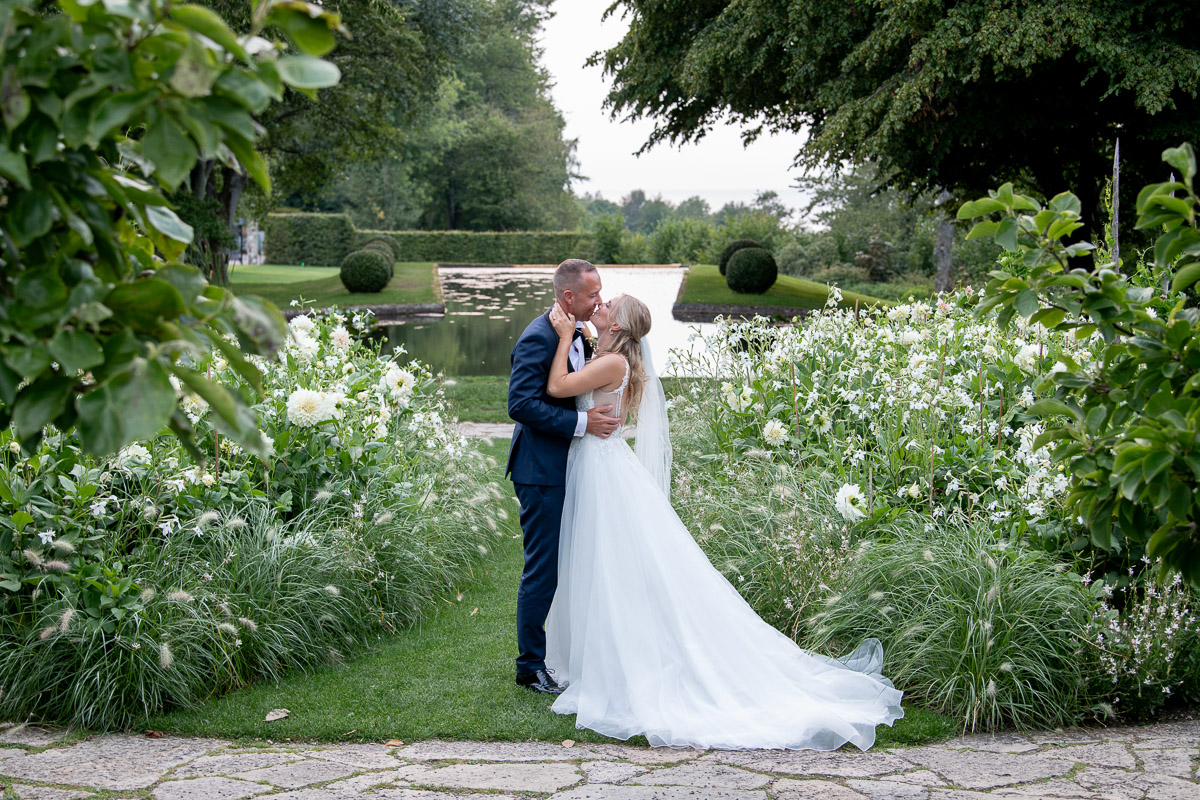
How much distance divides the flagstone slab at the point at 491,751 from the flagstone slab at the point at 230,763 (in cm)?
43

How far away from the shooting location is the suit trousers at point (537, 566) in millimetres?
4246

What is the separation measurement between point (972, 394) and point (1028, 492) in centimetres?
124

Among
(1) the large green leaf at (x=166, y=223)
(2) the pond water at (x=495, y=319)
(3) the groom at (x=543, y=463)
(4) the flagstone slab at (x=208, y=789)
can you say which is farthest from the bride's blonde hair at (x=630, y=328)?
(1) the large green leaf at (x=166, y=223)

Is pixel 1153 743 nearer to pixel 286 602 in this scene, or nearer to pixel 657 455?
pixel 657 455

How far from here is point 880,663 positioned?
13.3 ft

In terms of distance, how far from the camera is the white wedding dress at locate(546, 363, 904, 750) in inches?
147

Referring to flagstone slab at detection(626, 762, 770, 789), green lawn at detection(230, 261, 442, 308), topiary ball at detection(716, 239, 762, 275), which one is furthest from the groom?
topiary ball at detection(716, 239, 762, 275)

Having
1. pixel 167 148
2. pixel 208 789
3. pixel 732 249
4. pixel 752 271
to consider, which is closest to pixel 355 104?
pixel 752 271

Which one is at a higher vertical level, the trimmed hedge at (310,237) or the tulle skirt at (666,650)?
the trimmed hedge at (310,237)

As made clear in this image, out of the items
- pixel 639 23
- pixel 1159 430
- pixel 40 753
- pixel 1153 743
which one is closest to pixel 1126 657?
pixel 1153 743

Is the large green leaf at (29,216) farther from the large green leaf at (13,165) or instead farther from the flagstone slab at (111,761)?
the flagstone slab at (111,761)

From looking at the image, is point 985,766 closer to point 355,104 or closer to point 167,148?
point 167,148

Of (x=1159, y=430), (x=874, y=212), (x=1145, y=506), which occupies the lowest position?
(x=1145, y=506)

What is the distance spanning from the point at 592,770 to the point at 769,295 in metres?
24.5
